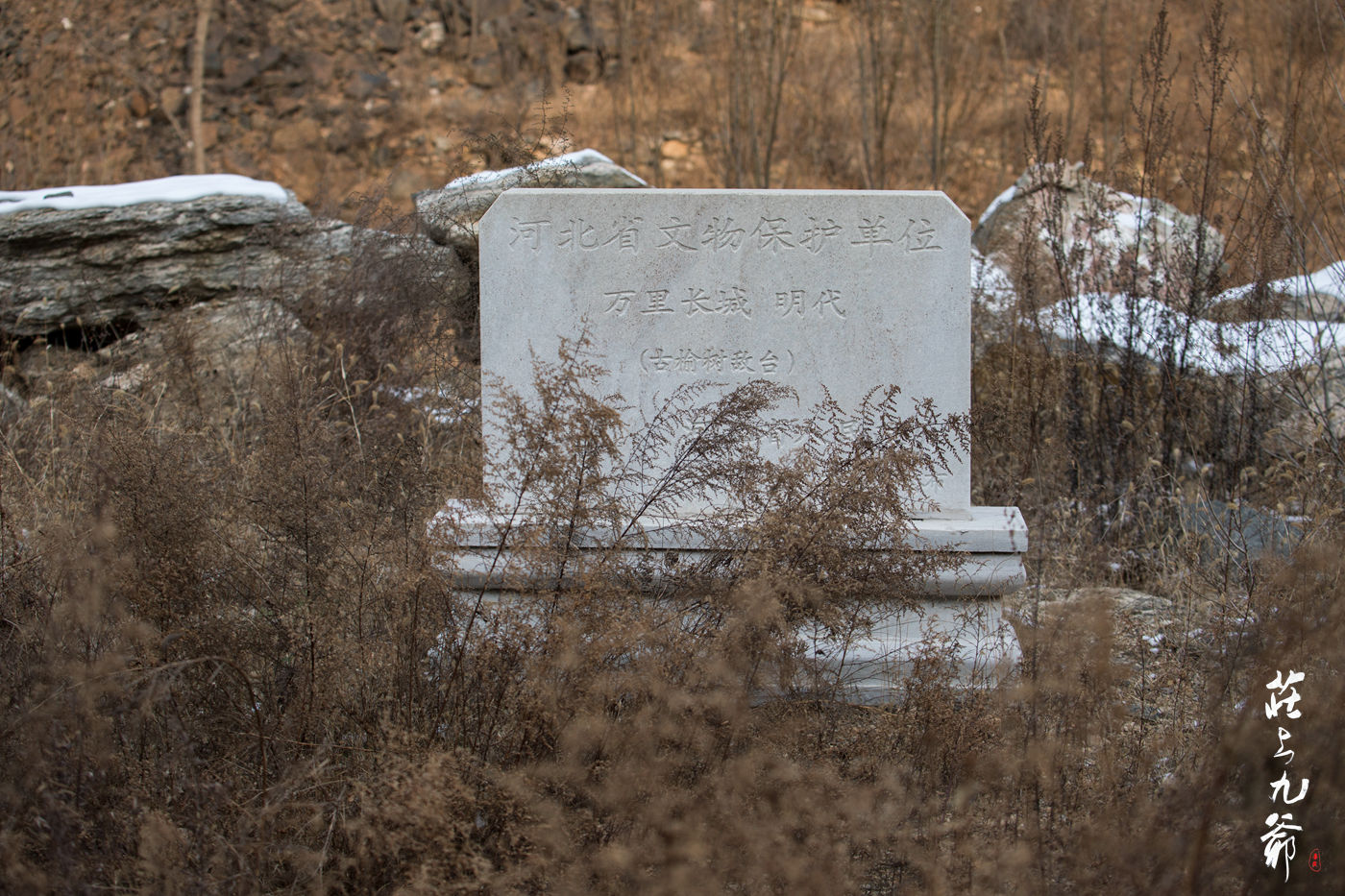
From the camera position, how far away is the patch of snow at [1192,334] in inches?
189

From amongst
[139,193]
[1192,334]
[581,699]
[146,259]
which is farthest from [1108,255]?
[139,193]

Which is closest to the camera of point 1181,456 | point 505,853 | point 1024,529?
point 505,853

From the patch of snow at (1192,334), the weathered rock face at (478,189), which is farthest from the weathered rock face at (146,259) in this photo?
the patch of snow at (1192,334)

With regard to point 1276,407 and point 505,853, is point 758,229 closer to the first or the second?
point 505,853

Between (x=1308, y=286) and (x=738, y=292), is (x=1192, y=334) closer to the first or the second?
(x=1308, y=286)

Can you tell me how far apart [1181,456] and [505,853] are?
4072 millimetres

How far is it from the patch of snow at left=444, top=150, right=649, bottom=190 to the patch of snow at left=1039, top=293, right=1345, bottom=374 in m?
2.41

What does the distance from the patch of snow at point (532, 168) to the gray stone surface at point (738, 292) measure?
1.35m

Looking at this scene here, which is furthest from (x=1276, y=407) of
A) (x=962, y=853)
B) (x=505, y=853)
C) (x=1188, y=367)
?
(x=505, y=853)

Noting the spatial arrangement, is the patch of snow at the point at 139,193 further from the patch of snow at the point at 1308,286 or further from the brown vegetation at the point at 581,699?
the patch of snow at the point at 1308,286

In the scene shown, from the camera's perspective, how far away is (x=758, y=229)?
3.49m

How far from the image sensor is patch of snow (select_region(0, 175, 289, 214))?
586cm

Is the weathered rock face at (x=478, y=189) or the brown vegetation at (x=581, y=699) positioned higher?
the weathered rock face at (x=478, y=189)

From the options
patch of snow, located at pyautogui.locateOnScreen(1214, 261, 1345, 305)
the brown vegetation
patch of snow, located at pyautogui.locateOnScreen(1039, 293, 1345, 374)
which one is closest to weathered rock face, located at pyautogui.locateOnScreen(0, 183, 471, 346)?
the brown vegetation
